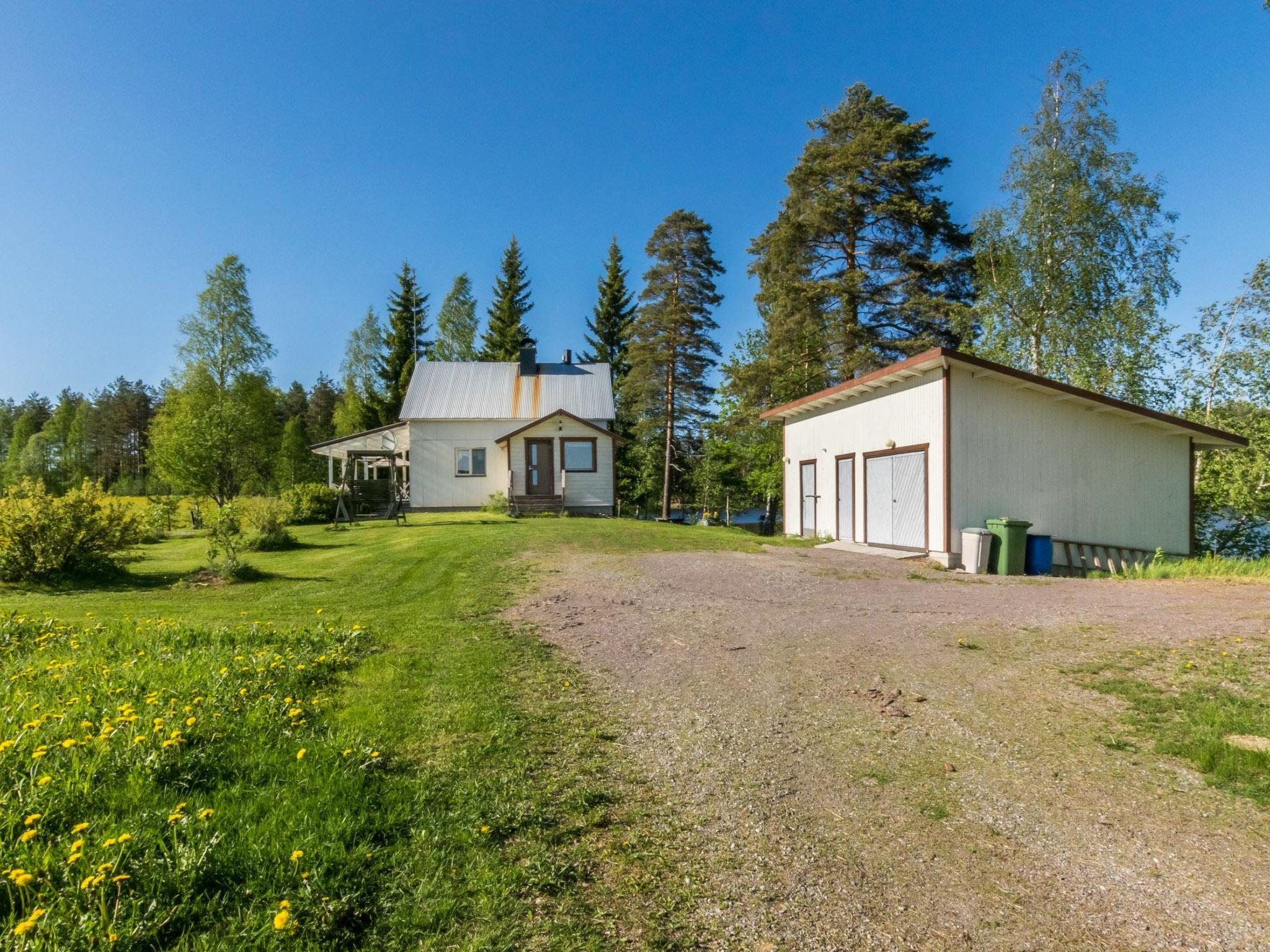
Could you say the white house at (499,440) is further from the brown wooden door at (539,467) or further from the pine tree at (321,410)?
the pine tree at (321,410)

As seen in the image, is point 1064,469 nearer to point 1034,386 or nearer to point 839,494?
point 1034,386

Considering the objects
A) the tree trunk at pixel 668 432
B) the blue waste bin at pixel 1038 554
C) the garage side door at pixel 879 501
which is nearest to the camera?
the blue waste bin at pixel 1038 554

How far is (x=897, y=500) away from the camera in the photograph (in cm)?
1461

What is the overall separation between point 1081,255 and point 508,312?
32670 millimetres

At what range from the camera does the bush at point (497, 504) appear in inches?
927

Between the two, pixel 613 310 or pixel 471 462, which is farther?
pixel 613 310

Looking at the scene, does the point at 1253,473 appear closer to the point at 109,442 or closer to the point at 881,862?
the point at 881,862

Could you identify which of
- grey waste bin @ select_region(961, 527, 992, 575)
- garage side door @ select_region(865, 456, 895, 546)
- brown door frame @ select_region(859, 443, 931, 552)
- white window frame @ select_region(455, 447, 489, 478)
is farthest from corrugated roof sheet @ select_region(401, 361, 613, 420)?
grey waste bin @ select_region(961, 527, 992, 575)

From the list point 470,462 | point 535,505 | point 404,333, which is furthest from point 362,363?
point 535,505

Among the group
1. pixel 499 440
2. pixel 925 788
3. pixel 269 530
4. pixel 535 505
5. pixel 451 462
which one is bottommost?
pixel 925 788

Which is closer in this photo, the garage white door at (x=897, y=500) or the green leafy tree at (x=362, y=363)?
the garage white door at (x=897, y=500)

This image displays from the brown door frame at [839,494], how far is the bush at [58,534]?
15632mm

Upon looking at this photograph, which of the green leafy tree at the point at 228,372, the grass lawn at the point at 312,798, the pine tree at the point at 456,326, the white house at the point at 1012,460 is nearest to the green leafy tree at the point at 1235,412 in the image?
the white house at the point at 1012,460

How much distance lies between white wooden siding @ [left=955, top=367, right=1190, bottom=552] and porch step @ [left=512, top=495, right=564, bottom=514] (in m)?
13.2
